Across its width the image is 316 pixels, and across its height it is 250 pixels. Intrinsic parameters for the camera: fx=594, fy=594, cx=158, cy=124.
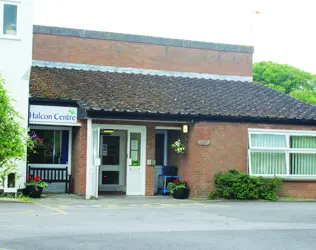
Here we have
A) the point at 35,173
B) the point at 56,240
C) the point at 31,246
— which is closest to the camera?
the point at 31,246

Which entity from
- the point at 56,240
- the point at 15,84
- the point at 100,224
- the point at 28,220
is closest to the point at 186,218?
the point at 100,224

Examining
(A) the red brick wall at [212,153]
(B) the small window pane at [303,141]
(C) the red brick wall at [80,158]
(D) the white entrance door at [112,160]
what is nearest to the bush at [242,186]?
(A) the red brick wall at [212,153]

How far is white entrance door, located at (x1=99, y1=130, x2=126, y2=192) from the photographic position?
22547mm

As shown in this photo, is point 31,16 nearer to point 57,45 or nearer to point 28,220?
point 57,45

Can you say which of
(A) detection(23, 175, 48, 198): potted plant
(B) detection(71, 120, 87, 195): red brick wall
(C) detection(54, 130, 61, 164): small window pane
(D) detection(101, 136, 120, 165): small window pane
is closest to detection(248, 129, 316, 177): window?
(D) detection(101, 136, 120, 165): small window pane

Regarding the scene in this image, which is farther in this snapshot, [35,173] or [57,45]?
[57,45]

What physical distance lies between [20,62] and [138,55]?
23.8 ft

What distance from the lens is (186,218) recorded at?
14555 mm

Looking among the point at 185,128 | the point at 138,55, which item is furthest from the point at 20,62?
the point at 138,55

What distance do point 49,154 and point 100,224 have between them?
9706 mm

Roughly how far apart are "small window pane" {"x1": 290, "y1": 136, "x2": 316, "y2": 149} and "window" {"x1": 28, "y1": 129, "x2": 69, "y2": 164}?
27.9 ft

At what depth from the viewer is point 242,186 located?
803 inches

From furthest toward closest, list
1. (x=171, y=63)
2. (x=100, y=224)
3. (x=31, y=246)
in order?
(x=171, y=63), (x=100, y=224), (x=31, y=246)

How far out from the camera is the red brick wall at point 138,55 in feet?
80.1
